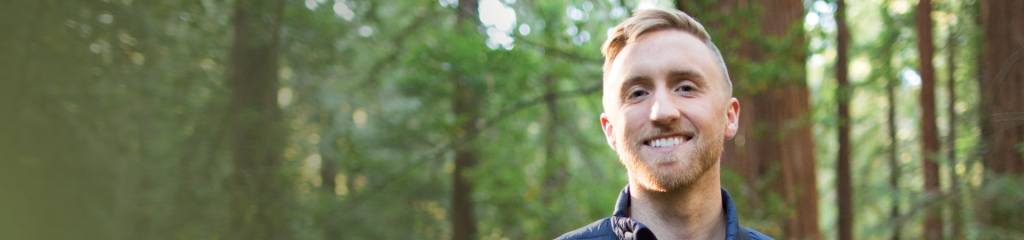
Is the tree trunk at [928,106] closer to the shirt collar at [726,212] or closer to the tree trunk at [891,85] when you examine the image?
the tree trunk at [891,85]

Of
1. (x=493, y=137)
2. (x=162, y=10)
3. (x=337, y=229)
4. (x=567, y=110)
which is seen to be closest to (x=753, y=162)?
(x=493, y=137)

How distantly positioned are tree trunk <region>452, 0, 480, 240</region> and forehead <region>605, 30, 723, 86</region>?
6918mm

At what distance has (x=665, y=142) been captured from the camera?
93.0 inches

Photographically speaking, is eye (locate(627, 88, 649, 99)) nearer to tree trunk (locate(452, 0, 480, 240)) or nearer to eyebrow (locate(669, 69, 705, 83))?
eyebrow (locate(669, 69, 705, 83))

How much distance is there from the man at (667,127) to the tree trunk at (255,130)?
8901 millimetres

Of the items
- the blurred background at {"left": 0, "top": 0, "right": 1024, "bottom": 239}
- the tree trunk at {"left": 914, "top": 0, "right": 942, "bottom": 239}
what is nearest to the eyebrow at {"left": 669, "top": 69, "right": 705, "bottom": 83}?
the blurred background at {"left": 0, "top": 0, "right": 1024, "bottom": 239}

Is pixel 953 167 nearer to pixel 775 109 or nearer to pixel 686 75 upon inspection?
pixel 775 109

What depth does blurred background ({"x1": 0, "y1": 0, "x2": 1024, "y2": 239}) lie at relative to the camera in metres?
7.87

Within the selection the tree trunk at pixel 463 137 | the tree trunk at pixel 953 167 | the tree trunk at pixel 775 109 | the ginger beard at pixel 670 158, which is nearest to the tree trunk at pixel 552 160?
the tree trunk at pixel 463 137

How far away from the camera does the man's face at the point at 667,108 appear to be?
235 centimetres

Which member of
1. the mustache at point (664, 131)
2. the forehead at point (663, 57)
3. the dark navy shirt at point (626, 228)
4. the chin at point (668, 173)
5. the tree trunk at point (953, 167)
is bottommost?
the dark navy shirt at point (626, 228)

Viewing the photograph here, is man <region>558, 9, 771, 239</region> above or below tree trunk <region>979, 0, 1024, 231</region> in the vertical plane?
below

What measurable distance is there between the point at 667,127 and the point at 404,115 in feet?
45.0

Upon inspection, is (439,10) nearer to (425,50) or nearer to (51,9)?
(425,50)
